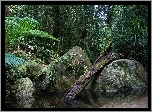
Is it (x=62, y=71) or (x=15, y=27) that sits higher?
(x=15, y=27)

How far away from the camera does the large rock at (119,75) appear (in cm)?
627

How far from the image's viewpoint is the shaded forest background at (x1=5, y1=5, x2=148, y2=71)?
646 cm

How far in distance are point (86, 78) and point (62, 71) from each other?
0.94 metres

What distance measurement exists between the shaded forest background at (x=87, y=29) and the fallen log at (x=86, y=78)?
1.54ft

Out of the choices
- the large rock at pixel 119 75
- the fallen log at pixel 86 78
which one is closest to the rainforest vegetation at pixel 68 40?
the fallen log at pixel 86 78

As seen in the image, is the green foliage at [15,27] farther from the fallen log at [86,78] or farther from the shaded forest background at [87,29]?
the fallen log at [86,78]

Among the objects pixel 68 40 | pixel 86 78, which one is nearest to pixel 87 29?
pixel 68 40

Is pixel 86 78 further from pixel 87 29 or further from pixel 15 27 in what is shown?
pixel 87 29

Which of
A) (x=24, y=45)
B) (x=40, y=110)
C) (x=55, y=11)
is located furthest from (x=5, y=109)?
(x=55, y=11)

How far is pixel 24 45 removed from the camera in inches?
295

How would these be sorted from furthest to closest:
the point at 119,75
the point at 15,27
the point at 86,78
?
the point at 119,75 → the point at 86,78 → the point at 15,27

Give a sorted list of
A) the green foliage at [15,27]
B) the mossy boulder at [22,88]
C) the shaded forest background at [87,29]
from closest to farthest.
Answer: the green foliage at [15,27], the mossy boulder at [22,88], the shaded forest background at [87,29]

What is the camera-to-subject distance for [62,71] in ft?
21.4

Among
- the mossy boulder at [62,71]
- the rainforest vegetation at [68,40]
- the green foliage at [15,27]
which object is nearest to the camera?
the green foliage at [15,27]
